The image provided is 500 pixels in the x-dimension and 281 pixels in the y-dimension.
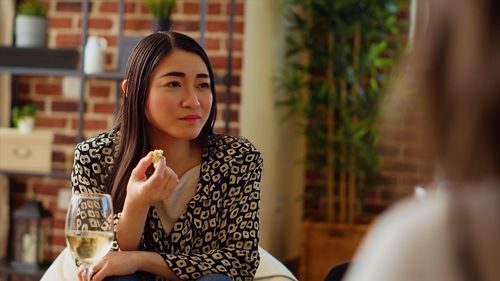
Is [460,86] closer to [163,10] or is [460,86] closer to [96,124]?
[163,10]

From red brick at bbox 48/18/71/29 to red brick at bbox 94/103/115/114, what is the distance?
42cm

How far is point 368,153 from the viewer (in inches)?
194

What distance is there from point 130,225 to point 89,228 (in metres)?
0.55

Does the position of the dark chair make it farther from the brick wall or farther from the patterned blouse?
the brick wall

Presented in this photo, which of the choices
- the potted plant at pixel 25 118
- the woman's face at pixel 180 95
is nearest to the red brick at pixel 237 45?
the potted plant at pixel 25 118

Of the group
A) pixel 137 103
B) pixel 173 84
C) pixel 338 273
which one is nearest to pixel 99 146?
pixel 137 103

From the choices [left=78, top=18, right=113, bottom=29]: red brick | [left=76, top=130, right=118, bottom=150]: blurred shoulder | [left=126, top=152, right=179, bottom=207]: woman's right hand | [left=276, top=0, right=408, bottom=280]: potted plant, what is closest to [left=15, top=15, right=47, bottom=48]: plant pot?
[left=78, top=18, right=113, bottom=29]: red brick

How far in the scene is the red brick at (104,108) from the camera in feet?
15.6

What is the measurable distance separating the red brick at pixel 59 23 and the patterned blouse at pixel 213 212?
2188mm

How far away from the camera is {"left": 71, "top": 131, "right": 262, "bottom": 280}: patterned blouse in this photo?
8.64ft

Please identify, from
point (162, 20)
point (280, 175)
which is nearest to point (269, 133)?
point (280, 175)

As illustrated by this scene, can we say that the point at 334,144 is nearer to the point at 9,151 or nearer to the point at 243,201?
the point at 9,151

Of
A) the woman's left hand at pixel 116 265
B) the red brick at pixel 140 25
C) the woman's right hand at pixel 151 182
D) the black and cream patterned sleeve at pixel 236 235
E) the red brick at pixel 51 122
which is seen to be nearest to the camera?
the woman's right hand at pixel 151 182

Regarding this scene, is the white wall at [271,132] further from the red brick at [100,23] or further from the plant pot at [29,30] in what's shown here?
the plant pot at [29,30]
